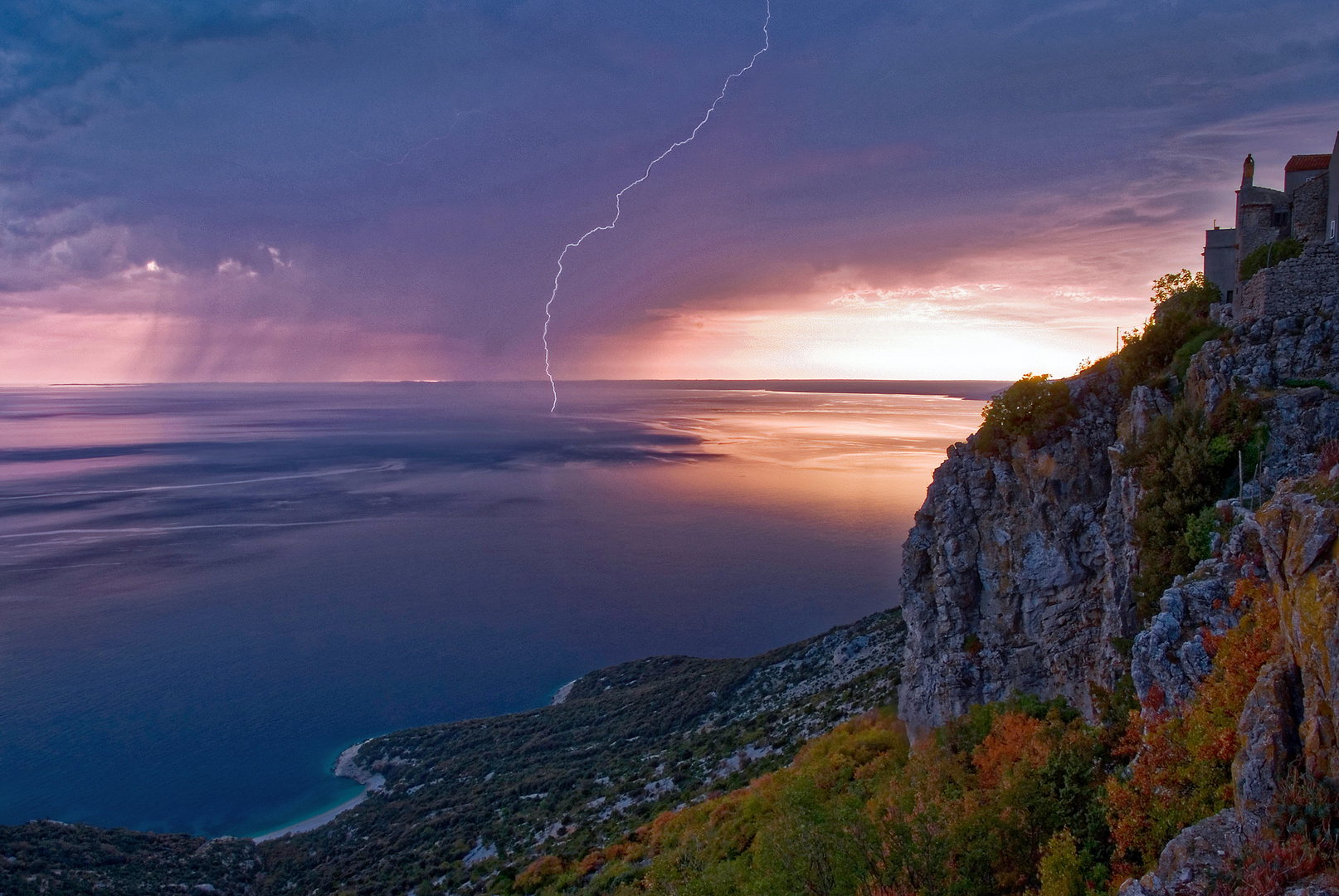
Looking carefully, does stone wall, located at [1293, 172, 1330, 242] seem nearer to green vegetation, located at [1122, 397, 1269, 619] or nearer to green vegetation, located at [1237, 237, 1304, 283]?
green vegetation, located at [1237, 237, 1304, 283]

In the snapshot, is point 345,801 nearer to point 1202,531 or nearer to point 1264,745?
point 1202,531

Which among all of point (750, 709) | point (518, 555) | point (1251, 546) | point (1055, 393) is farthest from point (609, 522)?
point (1251, 546)

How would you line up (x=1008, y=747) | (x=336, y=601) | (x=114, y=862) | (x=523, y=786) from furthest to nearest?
(x=336, y=601) → (x=523, y=786) → (x=114, y=862) → (x=1008, y=747)

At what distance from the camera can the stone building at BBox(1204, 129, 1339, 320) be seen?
50.4 ft

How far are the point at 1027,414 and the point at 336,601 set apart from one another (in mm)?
69106

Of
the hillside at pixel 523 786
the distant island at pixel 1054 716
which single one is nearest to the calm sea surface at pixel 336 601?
the hillside at pixel 523 786

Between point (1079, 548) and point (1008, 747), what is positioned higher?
point (1079, 548)

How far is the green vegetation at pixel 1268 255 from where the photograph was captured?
64.4 feet

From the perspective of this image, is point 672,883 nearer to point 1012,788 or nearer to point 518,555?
point 1012,788

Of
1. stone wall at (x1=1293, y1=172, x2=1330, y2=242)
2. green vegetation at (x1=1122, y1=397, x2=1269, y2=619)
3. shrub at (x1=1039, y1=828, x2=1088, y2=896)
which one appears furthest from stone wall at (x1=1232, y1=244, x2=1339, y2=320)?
shrub at (x1=1039, y1=828, x2=1088, y2=896)

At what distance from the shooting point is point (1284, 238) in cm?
2162

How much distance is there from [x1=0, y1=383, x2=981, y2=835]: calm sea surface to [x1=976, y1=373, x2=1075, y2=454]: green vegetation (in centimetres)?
4189

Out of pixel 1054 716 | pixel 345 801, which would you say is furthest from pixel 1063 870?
pixel 345 801

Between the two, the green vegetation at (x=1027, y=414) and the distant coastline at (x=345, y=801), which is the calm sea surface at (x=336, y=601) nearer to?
the distant coastline at (x=345, y=801)
